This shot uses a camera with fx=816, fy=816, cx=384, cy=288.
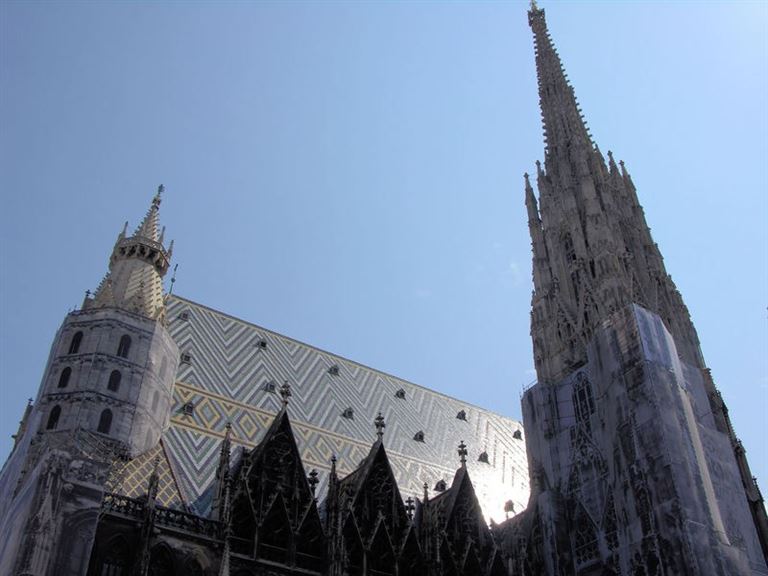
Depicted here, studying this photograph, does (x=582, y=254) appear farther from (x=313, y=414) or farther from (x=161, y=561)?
(x=161, y=561)

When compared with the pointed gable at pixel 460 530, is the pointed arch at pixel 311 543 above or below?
below

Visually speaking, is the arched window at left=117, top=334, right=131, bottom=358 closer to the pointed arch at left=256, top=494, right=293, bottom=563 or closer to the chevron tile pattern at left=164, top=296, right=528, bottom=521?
the chevron tile pattern at left=164, top=296, right=528, bottom=521

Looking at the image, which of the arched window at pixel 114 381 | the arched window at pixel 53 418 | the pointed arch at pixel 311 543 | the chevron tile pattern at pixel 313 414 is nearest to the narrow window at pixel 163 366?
the chevron tile pattern at pixel 313 414

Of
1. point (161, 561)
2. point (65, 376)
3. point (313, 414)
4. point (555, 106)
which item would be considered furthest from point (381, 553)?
point (555, 106)

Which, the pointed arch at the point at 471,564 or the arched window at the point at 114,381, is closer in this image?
the arched window at the point at 114,381

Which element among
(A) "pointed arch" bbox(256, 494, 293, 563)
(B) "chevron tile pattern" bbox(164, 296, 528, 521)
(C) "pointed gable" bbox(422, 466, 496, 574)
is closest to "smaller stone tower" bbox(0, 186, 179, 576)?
(B) "chevron tile pattern" bbox(164, 296, 528, 521)

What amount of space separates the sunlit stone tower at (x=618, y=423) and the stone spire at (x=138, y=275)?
15.7 m

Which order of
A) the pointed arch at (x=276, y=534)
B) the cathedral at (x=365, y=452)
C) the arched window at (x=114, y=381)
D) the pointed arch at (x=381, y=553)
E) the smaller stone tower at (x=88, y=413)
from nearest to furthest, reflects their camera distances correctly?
the smaller stone tower at (x=88, y=413) < the cathedral at (x=365, y=452) < the pointed arch at (x=276, y=534) < the pointed arch at (x=381, y=553) < the arched window at (x=114, y=381)

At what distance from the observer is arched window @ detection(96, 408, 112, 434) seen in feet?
83.1

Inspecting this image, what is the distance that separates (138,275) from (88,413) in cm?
690

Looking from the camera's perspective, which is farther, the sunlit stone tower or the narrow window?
the narrow window

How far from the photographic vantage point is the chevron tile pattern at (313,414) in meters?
28.8

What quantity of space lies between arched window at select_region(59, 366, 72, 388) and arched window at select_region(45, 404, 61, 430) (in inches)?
36.0

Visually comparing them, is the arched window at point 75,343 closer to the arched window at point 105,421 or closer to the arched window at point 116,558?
the arched window at point 105,421
